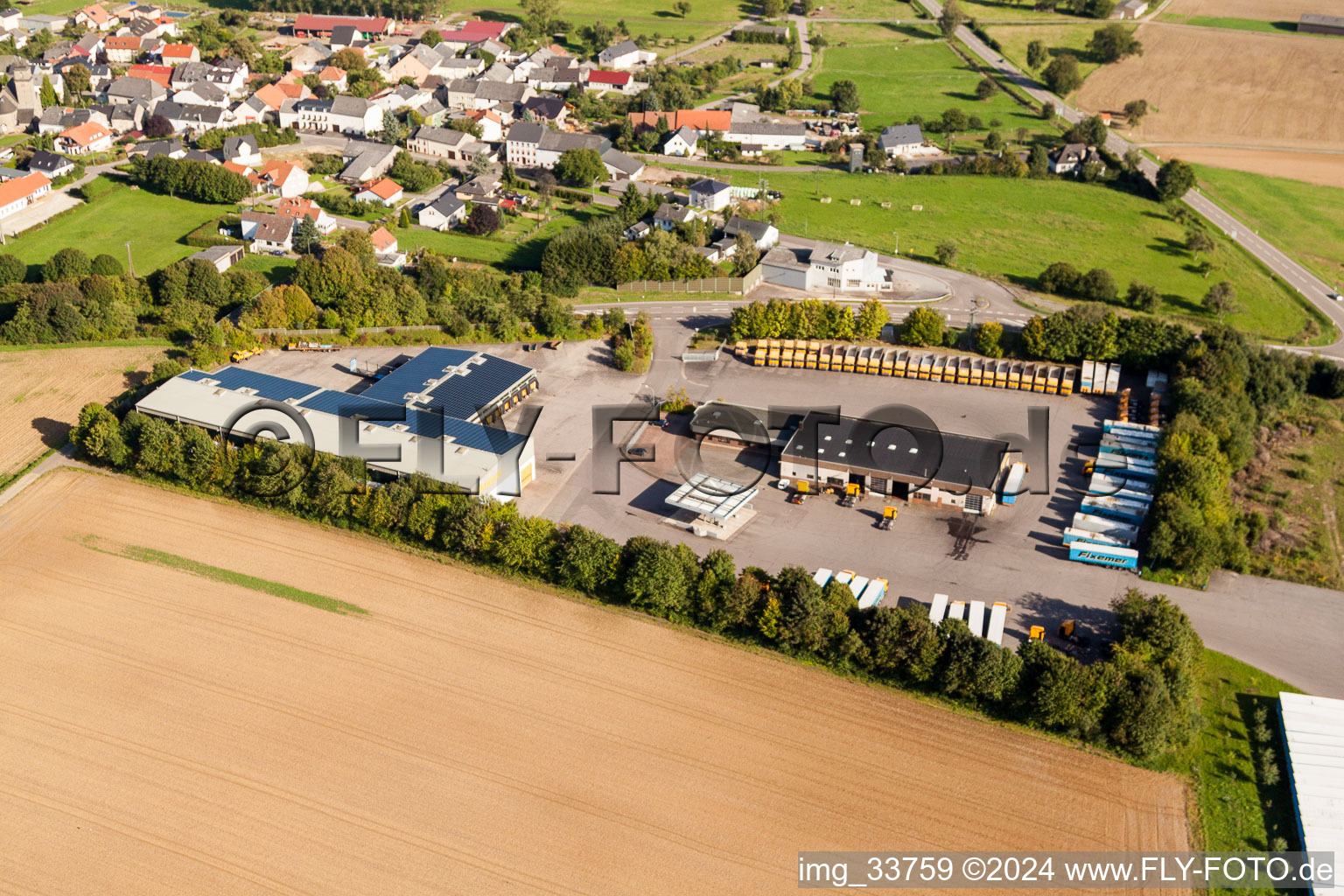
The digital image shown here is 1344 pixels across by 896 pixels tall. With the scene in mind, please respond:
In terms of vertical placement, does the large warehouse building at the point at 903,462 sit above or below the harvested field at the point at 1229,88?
below

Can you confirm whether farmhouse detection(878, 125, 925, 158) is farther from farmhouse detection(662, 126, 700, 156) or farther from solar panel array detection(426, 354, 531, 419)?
solar panel array detection(426, 354, 531, 419)

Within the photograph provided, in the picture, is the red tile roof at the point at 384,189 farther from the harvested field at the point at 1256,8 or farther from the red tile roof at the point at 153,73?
→ the harvested field at the point at 1256,8

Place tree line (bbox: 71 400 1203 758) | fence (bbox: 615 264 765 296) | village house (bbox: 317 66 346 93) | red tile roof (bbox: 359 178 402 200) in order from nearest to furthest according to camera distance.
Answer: tree line (bbox: 71 400 1203 758) < fence (bbox: 615 264 765 296) < red tile roof (bbox: 359 178 402 200) < village house (bbox: 317 66 346 93)

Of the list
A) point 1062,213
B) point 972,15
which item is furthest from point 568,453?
point 972,15

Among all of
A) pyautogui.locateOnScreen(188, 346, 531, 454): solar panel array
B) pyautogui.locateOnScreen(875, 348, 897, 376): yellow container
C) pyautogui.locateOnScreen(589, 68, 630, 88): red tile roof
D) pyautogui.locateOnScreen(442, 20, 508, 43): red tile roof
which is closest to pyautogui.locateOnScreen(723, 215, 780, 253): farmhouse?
pyautogui.locateOnScreen(875, 348, 897, 376): yellow container

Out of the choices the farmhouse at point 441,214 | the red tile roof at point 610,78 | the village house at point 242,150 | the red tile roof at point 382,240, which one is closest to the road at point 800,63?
the red tile roof at point 610,78

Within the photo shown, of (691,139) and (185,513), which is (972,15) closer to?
(691,139)

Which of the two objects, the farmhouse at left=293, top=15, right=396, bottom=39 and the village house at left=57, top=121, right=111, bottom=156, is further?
the farmhouse at left=293, top=15, right=396, bottom=39
